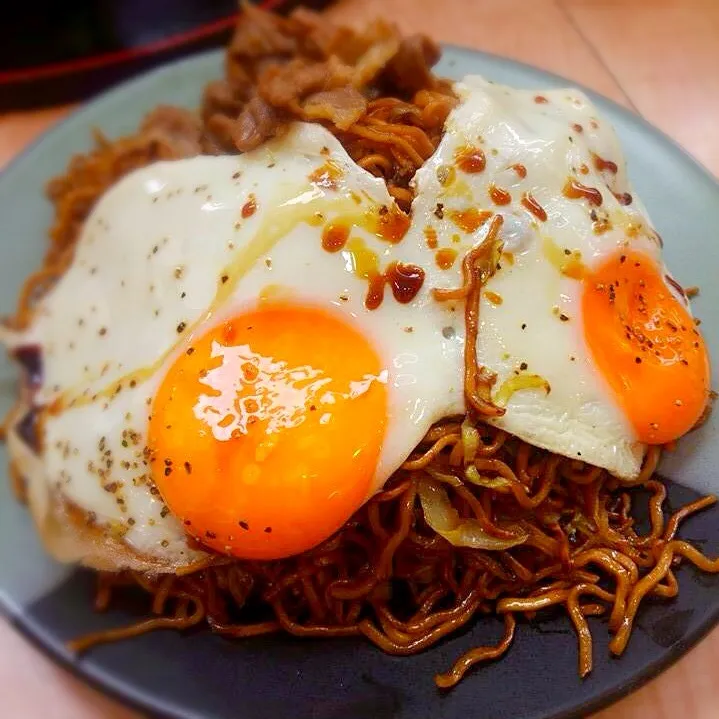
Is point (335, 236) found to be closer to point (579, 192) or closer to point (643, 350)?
point (579, 192)

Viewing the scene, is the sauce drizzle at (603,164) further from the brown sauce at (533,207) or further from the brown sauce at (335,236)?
the brown sauce at (335,236)

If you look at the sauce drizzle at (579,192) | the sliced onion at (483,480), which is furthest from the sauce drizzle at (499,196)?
the sliced onion at (483,480)

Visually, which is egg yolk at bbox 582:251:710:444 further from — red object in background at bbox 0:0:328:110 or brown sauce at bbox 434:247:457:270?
red object in background at bbox 0:0:328:110

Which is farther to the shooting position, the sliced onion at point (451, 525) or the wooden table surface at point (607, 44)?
the wooden table surface at point (607, 44)

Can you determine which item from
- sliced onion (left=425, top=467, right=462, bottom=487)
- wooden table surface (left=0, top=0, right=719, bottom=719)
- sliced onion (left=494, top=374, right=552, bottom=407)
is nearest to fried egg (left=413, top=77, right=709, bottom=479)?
sliced onion (left=494, top=374, right=552, bottom=407)

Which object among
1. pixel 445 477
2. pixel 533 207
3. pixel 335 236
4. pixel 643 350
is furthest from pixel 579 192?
pixel 445 477

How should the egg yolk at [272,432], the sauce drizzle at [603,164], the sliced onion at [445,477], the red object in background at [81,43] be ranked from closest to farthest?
the egg yolk at [272,432]
the sliced onion at [445,477]
the sauce drizzle at [603,164]
the red object in background at [81,43]
